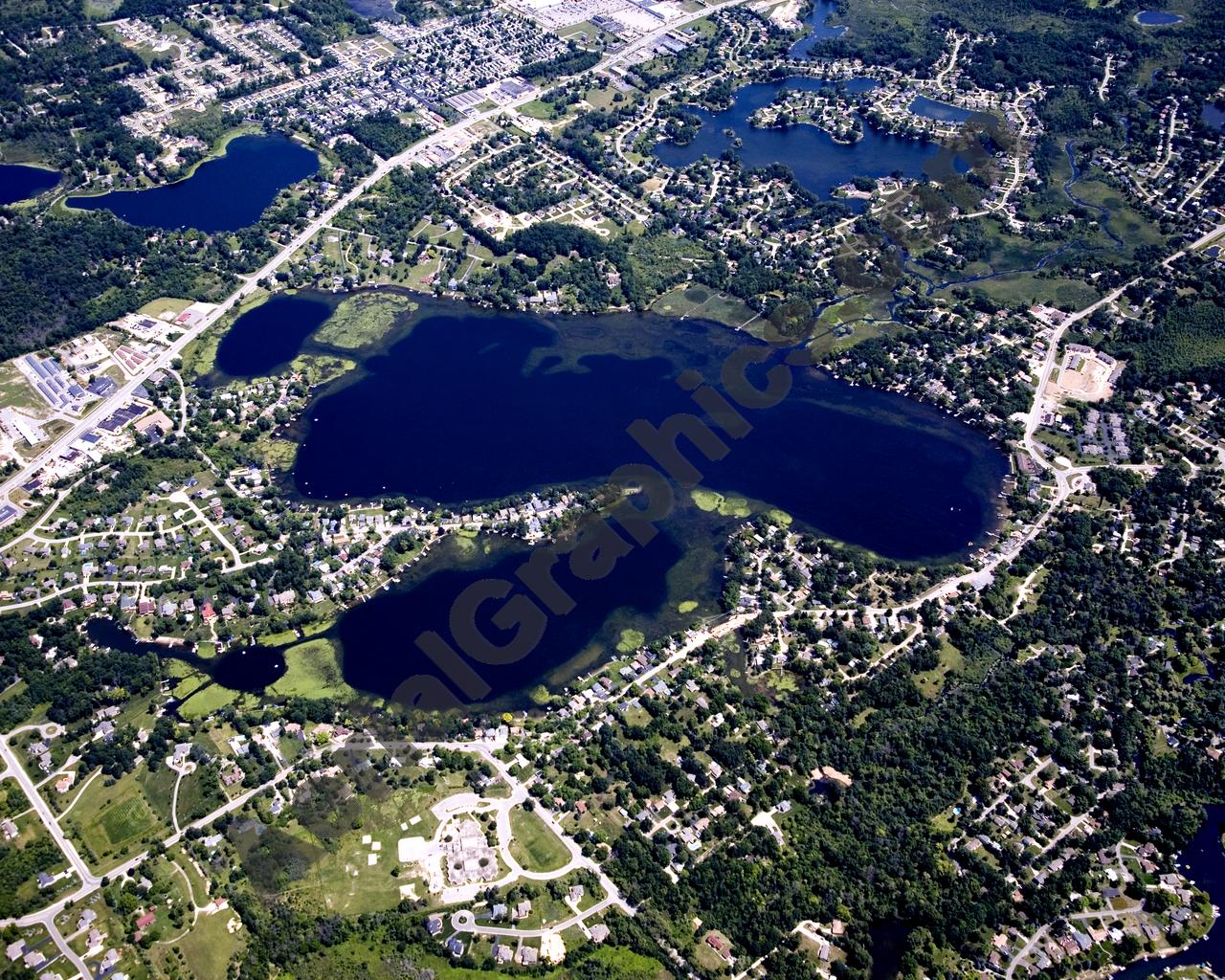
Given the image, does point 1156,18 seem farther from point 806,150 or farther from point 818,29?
→ point 806,150

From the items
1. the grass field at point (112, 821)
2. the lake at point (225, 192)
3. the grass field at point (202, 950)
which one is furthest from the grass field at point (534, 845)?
the lake at point (225, 192)

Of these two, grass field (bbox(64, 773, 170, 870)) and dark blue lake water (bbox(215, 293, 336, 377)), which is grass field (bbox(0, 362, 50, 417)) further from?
grass field (bbox(64, 773, 170, 870))

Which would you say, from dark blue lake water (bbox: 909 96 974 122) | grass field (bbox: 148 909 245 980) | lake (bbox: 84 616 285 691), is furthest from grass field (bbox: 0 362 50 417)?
dark blue lake water (bbox: 909 96 974 122)

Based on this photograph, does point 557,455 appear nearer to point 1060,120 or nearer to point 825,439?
point 825,439

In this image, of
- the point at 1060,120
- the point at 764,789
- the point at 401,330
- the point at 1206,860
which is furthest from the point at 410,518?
the point at 1060,120

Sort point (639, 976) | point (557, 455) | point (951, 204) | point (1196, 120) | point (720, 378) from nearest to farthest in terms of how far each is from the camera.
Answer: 1. point (639, 976)
2. point (557, 455)
3. point (720, 378)
4. point (951, 204)
5. point (1196, 120)

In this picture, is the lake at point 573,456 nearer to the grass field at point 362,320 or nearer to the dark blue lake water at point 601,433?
the dark blue lake water at point 601,433
